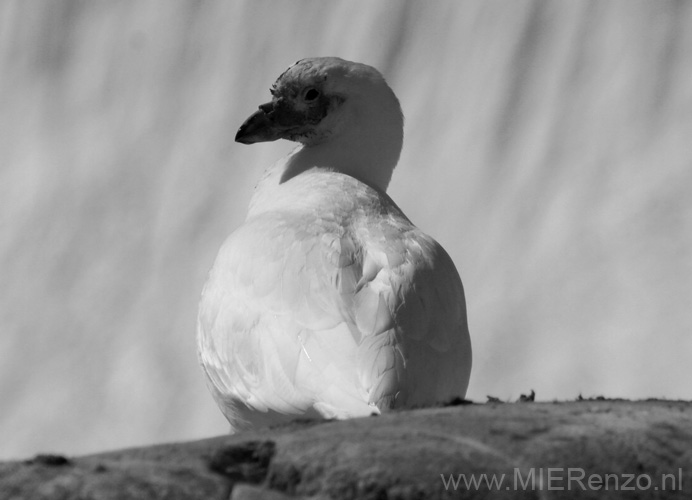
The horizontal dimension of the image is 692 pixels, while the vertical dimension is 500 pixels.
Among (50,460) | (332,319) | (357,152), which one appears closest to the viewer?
(50,460)

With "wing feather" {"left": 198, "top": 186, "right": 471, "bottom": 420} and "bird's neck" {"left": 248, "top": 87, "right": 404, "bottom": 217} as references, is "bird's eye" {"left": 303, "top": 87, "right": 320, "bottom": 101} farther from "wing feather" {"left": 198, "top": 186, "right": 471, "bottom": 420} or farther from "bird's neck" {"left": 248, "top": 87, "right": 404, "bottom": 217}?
"wing feather" {"left": 198, "top": 186, "right": 471, "bottom": 420}

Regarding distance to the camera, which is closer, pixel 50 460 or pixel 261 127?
pixel 50 460

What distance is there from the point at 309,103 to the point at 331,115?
10 cm

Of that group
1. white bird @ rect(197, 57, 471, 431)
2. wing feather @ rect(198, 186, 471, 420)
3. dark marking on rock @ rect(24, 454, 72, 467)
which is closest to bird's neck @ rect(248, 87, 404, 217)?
white bird @ rect(197, 57, 471, 431)

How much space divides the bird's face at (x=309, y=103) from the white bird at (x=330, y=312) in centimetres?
32

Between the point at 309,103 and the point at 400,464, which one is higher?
the point at 309,103

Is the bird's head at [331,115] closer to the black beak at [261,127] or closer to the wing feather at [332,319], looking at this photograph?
the black beak at [261,127]

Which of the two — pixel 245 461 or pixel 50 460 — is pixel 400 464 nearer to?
pixel 245 461

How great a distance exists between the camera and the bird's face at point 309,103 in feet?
17.1

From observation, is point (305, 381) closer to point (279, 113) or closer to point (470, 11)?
point (279, 113)

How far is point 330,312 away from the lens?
12.3 feet

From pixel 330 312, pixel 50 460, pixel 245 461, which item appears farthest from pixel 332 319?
pixel 50 460

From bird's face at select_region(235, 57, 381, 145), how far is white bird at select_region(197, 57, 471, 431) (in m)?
0.32

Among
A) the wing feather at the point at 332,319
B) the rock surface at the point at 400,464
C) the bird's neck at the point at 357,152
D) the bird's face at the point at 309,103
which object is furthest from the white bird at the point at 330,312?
the rock surface at the point at 400,464
